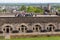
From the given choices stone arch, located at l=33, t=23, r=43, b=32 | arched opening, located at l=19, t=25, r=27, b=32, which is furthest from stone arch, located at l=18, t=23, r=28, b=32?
stone arch, located at l=33, t=23, r=43, b=32

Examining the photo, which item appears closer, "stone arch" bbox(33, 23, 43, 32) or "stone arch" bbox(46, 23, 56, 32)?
"stone arch" bbox(33, 23, 43, 32)

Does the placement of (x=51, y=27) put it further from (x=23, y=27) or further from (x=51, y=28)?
(x=23, y=27)

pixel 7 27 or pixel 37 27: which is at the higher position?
pixel 7 27

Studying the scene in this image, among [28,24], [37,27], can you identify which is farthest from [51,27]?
[28,24]

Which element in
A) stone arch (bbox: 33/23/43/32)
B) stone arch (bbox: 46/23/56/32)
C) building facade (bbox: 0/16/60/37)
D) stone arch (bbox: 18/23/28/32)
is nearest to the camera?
building facade (bbox: 0/16/60/37)

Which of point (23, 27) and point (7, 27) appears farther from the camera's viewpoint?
point (23, 27)

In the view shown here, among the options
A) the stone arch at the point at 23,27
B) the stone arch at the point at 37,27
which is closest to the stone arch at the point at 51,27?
the stone arch at the point at 37,27

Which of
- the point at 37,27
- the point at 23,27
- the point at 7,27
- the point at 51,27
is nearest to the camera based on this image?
the point at 7,27

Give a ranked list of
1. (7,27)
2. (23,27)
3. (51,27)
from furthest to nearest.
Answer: (51,27), (23,27), (7,27)

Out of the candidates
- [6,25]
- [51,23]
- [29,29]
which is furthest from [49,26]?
[6,25]

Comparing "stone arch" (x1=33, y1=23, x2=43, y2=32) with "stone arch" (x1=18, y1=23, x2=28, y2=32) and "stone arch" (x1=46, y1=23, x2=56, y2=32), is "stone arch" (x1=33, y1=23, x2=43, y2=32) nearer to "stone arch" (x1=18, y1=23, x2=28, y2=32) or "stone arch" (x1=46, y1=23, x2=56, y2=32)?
"stone arch" (x1=46, y1=23, x2=56, y2=32)

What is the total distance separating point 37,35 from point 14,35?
238cm

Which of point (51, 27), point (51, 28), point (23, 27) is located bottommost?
point (51, 28)

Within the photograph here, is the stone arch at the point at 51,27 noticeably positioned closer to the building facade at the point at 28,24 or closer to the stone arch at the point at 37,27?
the building facade at the point at 28,24
